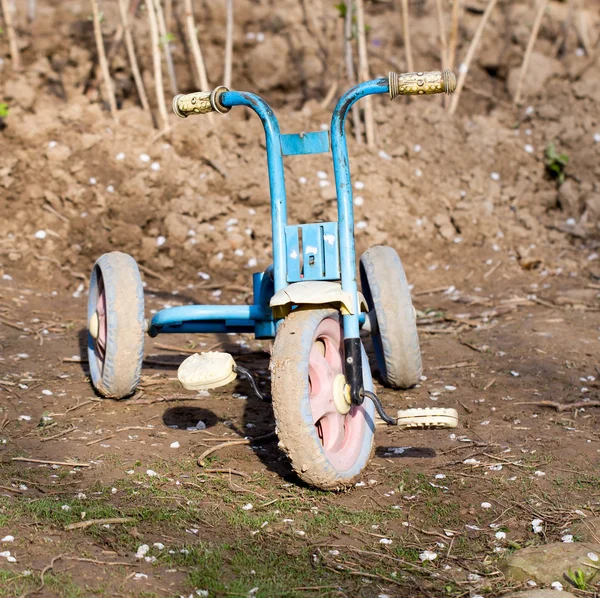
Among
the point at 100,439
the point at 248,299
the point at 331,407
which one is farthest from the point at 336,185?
the point at 248,299

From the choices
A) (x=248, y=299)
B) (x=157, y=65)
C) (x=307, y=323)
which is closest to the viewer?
(x=307, y=323)

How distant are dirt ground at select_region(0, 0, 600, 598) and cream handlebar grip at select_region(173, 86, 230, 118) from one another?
1.29 m

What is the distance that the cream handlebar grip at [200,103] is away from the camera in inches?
131

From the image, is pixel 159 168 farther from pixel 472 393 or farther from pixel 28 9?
pixel 472 393

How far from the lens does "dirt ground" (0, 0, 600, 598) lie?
2.62 metres

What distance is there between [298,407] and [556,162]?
16.3ft

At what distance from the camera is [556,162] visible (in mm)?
7133

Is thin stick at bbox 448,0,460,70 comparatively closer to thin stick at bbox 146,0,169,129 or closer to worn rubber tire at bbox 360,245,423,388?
thin stick at bbox 146,0,169,129

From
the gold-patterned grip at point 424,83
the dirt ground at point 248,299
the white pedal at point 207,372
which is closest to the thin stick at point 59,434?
the dirt ground at point 248,299

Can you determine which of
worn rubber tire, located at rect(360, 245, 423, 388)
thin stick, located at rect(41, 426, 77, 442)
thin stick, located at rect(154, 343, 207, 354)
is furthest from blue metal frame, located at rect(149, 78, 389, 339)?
thin stick, located at rect(154, 343, 207, 354)

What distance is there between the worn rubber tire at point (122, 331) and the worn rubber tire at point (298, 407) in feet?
3.36

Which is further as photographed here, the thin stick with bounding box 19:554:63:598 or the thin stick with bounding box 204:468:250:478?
the thin stick with bounding box 204:468:250:478

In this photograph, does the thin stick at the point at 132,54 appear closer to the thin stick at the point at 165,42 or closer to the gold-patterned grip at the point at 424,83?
the thin stick at the point at 165,42

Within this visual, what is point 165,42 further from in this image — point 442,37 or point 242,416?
point 242,416
